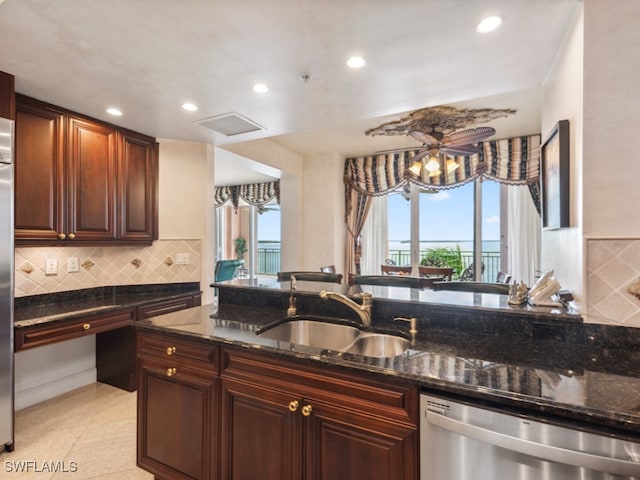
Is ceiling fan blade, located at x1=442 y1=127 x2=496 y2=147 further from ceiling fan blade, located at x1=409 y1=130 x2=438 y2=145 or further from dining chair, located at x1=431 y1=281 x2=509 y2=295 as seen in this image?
dining chair, located at x1=431 y1=281 x2=509 y2=295

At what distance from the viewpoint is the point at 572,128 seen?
5.17 feet

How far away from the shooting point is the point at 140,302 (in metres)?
2.88

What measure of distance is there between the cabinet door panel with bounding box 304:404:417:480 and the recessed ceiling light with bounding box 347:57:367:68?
1840 mm

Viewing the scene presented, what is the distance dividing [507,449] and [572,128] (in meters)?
→ 1.48

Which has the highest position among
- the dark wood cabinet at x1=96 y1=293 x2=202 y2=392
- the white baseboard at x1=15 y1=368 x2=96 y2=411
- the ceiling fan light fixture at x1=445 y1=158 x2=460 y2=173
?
the ceiling fan light fixture at x1=445 y1=158 x2=460 y2=173

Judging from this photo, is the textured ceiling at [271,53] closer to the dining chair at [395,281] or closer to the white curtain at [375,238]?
the dining chair at [395,281]

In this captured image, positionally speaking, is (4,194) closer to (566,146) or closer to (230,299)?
(230,299)

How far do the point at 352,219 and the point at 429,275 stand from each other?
158 centimetres

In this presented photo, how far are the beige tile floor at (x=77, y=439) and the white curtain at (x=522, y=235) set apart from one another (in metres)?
4.50

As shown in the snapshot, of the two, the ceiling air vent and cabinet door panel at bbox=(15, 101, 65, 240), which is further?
the ceiling air vent

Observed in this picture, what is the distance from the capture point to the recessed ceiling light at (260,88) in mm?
2223

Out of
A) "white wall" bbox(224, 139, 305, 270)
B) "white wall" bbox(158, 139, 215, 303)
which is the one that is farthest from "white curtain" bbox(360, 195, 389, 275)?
"white wall" bbox(158, 139, 215, 303)

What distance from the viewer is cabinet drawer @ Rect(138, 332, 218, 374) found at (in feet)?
4.98

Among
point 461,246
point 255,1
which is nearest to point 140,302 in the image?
point 255,1
